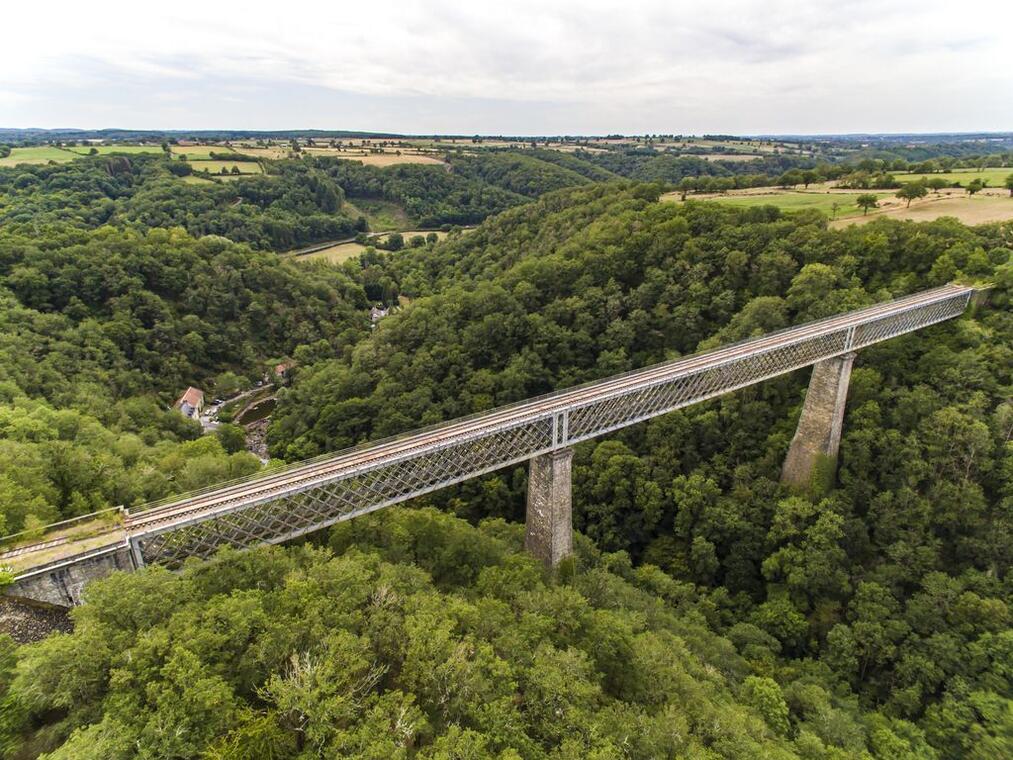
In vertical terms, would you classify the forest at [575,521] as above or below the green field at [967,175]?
below

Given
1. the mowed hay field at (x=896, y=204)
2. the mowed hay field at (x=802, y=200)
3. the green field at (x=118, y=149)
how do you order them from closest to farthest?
the mowed hay field at (x=896, y=204)
the mowed hay field at (x=802, y=200)
the green field at (x=118, y=149)

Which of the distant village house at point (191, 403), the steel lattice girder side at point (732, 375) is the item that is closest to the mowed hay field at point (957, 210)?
the steel lattice girder side at point (732, 375)

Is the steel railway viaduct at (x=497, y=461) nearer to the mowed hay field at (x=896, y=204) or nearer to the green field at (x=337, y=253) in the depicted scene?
the mowed hay field at (x=896, y=204)

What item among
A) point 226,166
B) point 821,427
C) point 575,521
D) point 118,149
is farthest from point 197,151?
point 821,427

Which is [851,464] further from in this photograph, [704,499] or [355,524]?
[355,524]

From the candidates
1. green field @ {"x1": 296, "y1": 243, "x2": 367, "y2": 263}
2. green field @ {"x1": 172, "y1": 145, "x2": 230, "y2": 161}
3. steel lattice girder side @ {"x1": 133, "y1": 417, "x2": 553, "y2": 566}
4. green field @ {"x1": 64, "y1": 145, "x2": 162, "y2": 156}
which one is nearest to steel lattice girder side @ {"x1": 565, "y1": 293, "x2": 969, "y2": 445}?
steel lattice girder side @ {"x1": 133, "y1": 417, "x2": 553, "y2": 566}

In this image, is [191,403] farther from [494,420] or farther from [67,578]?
[494,420]
